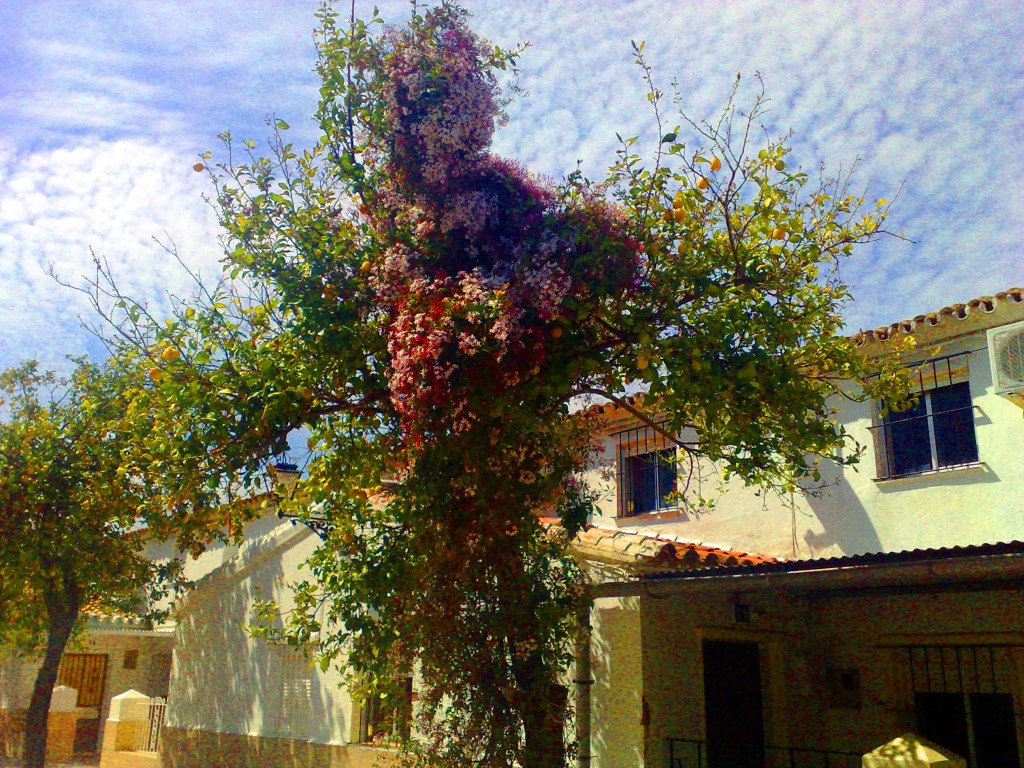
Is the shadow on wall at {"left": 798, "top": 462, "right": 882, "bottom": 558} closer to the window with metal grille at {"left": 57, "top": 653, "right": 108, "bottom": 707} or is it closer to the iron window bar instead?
the iron window bar

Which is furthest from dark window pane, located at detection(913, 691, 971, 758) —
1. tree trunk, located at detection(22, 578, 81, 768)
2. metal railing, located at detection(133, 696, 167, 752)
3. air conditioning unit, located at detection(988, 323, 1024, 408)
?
metal railing, located at detection(133, 696, 167, 752)

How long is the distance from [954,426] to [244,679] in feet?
34.8

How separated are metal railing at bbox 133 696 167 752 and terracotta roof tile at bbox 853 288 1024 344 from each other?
1329 cm

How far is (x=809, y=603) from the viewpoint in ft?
32.6

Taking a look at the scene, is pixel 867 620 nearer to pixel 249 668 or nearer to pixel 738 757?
pixel 738 757

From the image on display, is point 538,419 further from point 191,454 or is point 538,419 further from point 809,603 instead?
point 809,603

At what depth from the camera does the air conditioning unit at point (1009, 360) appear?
8.00 m

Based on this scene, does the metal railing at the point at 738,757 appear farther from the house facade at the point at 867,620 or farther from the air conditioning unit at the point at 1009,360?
the air conditioning unit at the point at 1009,360

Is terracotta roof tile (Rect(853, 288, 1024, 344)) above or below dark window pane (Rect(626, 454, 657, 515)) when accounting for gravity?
above

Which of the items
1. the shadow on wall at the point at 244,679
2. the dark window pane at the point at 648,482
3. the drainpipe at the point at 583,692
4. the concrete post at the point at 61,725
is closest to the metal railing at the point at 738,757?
the drainpipe at the point at 583,692

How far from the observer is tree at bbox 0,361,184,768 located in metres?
12.6

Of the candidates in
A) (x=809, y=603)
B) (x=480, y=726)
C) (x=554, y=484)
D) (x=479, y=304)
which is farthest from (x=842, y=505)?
(x=479, y=304)

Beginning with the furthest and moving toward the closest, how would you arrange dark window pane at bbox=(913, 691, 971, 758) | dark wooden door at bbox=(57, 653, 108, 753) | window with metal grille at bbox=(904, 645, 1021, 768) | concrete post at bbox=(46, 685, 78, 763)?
dark wooden door at bbox=(57, 653, 108, 753), concrete post at bbox=(46, 685, 78, 763), dark window pane at bbox=(913, 691, 971, 758), window with metal grille at bbox=(904, 645, 1021, 768)

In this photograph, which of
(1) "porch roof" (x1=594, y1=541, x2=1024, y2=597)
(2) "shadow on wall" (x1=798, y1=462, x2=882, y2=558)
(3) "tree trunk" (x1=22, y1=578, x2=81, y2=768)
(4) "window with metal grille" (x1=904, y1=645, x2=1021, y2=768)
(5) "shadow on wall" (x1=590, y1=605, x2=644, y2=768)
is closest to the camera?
(1) "porch roof" (x1=594, y1=541, x2=1024, y2=597)
